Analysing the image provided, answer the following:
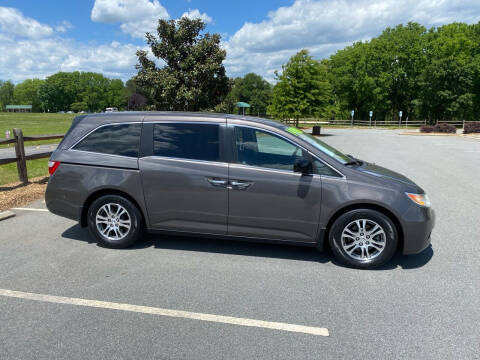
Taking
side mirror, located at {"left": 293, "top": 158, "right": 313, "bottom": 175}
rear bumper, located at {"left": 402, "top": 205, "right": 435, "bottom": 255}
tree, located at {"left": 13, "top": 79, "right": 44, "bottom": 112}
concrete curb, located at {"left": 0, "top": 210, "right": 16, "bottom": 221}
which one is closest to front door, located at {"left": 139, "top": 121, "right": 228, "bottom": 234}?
side mirror, located at {"left": 293, "top": 158, "right": 313, "bottom": 175}

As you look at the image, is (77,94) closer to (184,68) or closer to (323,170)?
(184,68)

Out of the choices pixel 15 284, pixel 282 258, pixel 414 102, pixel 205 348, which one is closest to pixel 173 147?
pixel 282 258

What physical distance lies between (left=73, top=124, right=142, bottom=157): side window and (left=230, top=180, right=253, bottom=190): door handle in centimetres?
135

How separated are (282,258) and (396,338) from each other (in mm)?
1787

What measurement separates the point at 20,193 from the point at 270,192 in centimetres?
578

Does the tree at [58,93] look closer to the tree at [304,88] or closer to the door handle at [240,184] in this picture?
the tree at [304,88]

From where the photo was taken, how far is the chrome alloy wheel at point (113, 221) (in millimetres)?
4734

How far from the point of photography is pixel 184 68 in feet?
57.7

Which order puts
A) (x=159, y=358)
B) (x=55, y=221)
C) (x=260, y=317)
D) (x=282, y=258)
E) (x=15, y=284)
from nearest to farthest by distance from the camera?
(x=159, y=358), (x=260, y=317), (x=15, y=284), (x=282, y=258), (x=55, y=221)

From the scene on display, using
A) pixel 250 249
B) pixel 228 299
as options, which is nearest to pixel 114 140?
pixel 250 249

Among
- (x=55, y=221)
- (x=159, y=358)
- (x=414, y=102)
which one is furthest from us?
(x=414, y=102)

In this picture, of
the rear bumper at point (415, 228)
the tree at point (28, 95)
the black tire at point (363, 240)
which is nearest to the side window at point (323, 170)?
the black tire at point (363, 240)

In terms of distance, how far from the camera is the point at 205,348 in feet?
9.04

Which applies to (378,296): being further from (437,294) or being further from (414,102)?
(414,102)
